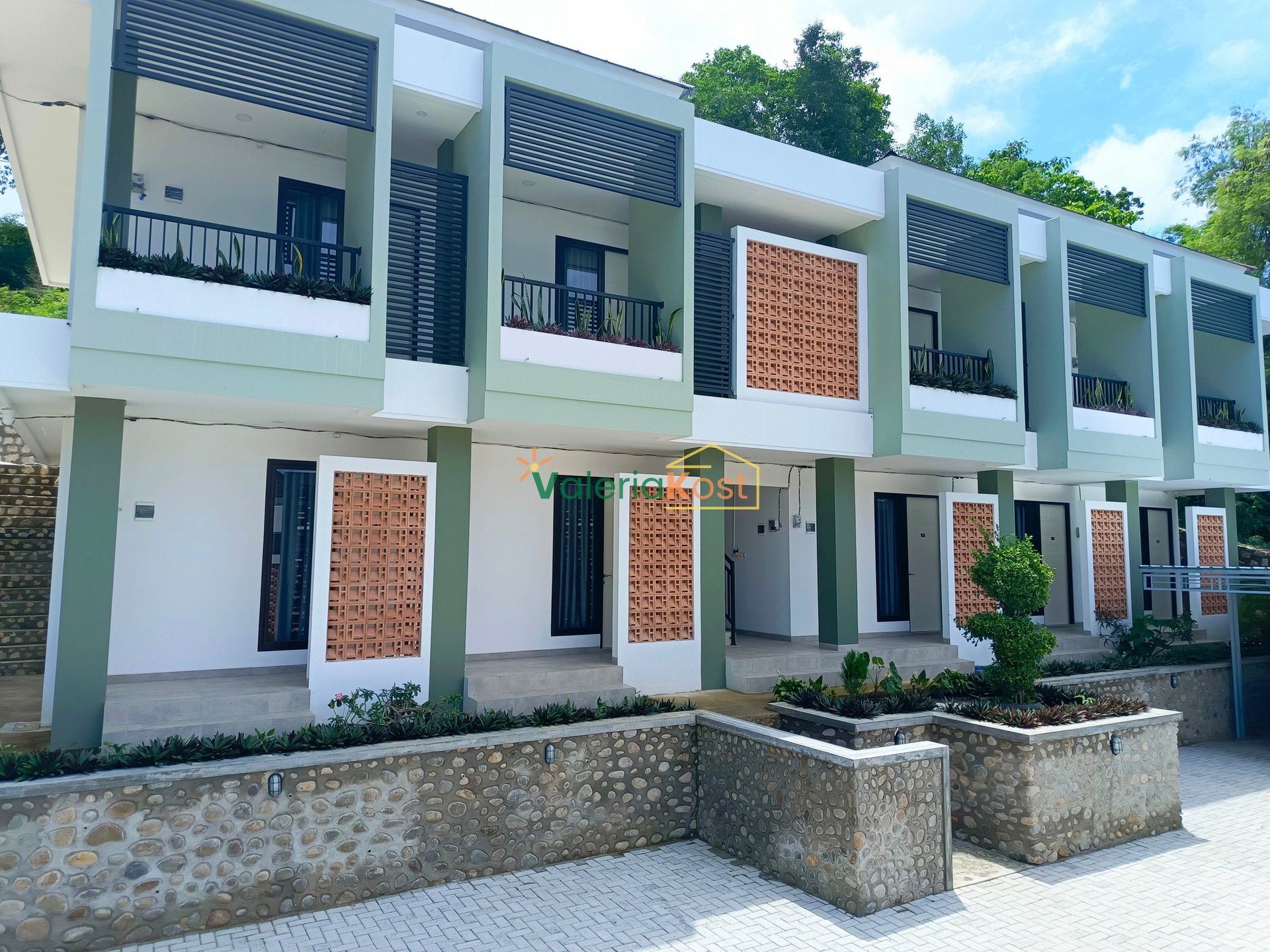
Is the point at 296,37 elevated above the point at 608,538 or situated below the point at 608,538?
above

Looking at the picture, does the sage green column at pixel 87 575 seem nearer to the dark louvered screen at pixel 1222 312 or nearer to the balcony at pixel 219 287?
the balcony at pixel 219 287

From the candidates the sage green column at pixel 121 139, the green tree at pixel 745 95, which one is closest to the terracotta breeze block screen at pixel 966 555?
the sage green column at pixel 121 139

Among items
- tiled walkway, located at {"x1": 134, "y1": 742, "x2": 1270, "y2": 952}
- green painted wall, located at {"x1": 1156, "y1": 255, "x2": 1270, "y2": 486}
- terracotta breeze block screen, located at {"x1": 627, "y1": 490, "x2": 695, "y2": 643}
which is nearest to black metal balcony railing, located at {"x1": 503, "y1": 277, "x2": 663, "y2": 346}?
terracotta breeze block screen, located at {"x1": 627, "y1": 490, "x2": 695, "y2": 643}

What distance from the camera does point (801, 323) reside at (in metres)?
11.0

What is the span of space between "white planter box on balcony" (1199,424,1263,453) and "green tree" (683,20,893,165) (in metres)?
14.7

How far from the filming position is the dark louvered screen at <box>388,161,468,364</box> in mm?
8484

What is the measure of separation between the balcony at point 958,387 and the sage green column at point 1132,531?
427 cm

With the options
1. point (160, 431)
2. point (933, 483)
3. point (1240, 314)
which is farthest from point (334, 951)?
point (1240, 314)

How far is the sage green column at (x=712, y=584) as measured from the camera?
10133mm

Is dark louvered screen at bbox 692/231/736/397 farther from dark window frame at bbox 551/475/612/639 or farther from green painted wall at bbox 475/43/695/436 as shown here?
dark window frame at bbox 551/475/612/639

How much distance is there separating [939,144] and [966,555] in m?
22.8

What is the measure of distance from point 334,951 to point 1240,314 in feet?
59.8

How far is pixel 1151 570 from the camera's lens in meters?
14.3

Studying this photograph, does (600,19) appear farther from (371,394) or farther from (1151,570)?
(1151,570)
